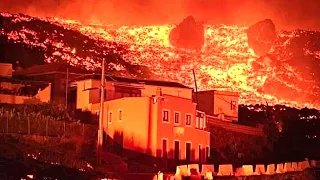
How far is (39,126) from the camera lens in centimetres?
5462

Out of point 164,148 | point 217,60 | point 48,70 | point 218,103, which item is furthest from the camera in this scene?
point 217,60

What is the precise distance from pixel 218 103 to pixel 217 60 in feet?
256

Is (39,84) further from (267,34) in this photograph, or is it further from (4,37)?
(267,34)

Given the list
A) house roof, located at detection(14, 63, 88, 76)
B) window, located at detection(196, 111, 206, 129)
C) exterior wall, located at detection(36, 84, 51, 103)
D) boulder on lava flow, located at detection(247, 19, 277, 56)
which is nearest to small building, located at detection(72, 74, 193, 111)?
exterior wall, located at detection(36, 84, 51, 103)

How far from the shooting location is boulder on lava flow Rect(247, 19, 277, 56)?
16388 centimetres

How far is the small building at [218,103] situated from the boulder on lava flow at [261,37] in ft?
270

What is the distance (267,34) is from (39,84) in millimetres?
98121

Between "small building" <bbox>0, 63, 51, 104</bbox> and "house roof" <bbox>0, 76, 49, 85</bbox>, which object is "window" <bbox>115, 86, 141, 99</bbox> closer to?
"small building" <bbox>0, 63, 51, 104</bbox>

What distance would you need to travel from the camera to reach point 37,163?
42.4 metres

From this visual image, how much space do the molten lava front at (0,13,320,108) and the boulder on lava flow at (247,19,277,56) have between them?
1.78 metres

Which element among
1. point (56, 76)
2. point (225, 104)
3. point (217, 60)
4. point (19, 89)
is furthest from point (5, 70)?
point (217, 60)

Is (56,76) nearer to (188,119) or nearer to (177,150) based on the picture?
(188,119)

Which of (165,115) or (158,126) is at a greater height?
(165,115)

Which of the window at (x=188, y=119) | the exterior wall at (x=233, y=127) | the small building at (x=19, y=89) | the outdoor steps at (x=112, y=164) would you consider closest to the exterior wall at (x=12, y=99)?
the small building at (x=19, y=89)
